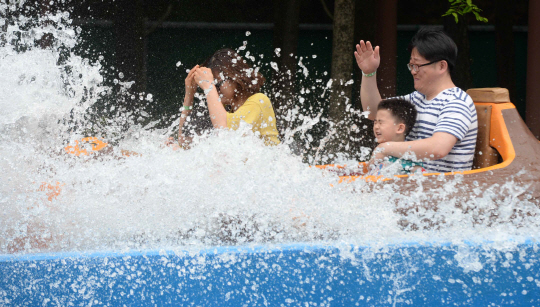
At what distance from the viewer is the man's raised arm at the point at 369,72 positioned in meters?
2.73

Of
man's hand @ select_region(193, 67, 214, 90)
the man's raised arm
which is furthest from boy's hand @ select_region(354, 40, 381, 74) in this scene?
man's hand @ select_region(193, 67, 214, 90)

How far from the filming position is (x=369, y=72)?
277 centimetres

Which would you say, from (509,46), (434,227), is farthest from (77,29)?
(434,227)

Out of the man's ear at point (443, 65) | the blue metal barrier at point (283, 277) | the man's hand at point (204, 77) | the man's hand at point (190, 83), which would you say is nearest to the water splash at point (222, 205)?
the blue metal barrier at point (283, 277)

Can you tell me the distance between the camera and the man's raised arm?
2730 millimetres

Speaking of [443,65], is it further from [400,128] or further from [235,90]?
[235,90]

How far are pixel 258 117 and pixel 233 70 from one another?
283mm

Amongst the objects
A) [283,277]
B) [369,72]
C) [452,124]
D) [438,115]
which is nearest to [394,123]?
[438,115]

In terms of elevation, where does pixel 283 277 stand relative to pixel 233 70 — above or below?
below

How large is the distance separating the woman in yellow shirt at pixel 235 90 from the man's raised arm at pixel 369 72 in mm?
497

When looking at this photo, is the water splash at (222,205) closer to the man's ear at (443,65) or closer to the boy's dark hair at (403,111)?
the boy's dark hair at (403,111)

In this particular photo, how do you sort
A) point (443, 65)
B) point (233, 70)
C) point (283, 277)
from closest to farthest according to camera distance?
point (283, 277), point (443, 65), point (233, 70)

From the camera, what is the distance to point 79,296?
1.83m

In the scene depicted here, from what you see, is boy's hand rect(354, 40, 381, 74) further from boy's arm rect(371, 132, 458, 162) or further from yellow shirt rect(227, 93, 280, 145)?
boy's arm rect(371, 132, 458, 162)
